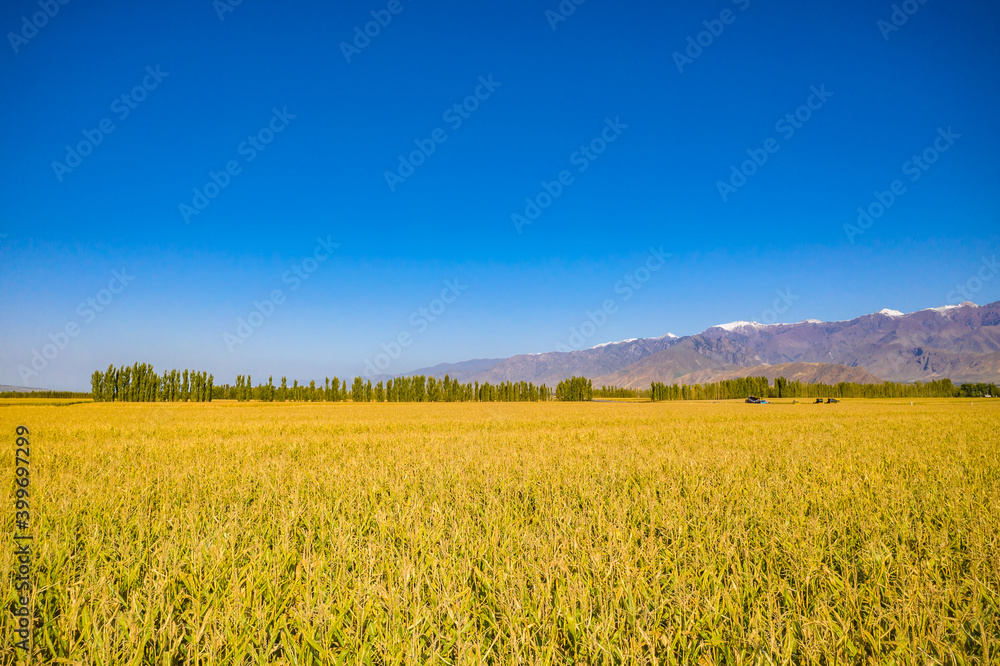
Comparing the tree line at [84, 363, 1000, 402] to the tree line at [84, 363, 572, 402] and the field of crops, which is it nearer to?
the tree line at [84, 363, 572, 402]

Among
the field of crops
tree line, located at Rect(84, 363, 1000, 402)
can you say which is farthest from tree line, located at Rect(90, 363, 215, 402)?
the field of crops

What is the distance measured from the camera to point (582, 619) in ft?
9.22

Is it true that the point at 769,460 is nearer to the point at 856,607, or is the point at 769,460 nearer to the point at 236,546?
the point at 856,607

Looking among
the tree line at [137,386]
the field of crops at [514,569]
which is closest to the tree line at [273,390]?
the tree line at [137,386]

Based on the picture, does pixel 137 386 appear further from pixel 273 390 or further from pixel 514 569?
pixel 514 569

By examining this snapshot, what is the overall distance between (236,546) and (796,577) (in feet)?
16.7

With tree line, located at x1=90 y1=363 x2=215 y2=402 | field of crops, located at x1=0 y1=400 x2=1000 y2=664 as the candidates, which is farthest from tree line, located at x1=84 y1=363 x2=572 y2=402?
field of crops, located at x1=0 y1=400 x2=1000 y2=664

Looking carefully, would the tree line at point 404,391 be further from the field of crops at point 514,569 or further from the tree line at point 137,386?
the field of crops at point 514,569

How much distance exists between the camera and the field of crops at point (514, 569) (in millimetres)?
2602

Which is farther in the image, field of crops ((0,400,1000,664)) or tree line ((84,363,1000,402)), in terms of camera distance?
tree line ((84,363,1000,402))

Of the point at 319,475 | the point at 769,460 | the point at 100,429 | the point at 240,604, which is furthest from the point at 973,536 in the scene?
the point at 100,429

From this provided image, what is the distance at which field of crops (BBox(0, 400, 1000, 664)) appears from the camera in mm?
2602

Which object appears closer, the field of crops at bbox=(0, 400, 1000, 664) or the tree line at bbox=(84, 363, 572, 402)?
the field of crops at bbox=(0, 400, 1000, 664)

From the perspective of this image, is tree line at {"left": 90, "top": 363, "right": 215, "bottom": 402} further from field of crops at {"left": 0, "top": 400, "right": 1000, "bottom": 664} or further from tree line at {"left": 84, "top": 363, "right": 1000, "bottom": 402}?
field of crops at {"left": 0, "top": 400, "right": 1000, "bottom": 664}
